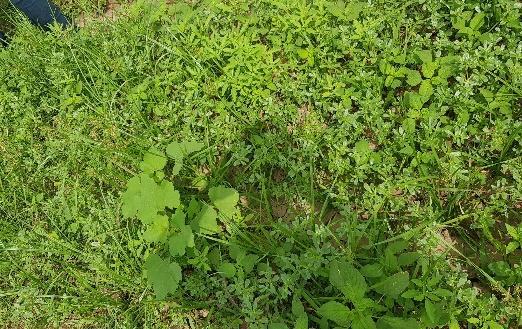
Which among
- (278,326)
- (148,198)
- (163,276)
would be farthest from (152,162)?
(278,326)

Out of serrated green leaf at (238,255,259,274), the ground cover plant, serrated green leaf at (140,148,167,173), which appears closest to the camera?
the ground cover plant

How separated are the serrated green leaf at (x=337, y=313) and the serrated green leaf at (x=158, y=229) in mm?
1056

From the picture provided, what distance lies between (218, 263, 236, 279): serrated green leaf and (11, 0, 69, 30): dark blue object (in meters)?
2.81

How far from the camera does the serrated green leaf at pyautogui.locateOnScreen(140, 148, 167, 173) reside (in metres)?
2.98

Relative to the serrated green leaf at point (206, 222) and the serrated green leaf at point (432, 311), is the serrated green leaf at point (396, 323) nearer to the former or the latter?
the serrated green leaf at point (432, 311)

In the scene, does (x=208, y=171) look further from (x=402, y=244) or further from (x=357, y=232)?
(x=402, y=244)

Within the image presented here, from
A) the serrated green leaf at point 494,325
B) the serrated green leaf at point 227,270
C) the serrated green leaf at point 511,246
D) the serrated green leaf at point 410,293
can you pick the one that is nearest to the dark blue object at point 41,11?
the serrated green leaf at point 227,270

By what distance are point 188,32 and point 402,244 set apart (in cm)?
232

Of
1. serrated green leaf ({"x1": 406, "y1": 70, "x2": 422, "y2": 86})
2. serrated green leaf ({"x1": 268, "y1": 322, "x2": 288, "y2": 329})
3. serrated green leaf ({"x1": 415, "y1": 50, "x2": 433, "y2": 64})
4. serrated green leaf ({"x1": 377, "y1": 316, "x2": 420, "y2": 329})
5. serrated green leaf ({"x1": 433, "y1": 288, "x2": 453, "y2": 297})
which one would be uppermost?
serrated green leaf ({"x1": 415, "y1": 50, "x2": 433, "y2": 64})

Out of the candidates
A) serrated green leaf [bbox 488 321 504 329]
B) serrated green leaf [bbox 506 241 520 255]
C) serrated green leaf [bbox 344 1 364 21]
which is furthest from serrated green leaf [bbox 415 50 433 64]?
serrated green leaf [bbox 488 321 504 329]

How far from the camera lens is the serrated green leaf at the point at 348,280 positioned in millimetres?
2400

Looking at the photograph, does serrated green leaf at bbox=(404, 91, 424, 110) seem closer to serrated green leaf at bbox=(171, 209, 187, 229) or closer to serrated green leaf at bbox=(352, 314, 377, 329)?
serrated green leaf at bbox=(352, 314, 377, 329)

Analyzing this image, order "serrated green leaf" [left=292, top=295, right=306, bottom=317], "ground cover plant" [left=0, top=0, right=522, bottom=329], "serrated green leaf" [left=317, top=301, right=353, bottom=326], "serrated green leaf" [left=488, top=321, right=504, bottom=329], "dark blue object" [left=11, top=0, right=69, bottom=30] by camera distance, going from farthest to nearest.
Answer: "dark blue object" [left=11, top=0, right=69, bottom=30] → "ground cover plant" [left=0, top=0, right=522, bottom=329] → "serrated green leaf" [left=292, top=295, right=306, bottom=317] → "serrated green leaf" [left=317, top=301, right=353, bottom=326] → "serrated green leaf" [left=488, top=321, right=504, bottom=329]

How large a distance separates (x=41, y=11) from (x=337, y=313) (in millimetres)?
3775
